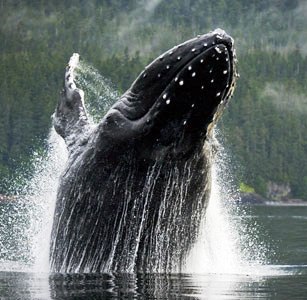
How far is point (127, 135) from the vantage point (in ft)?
47.3

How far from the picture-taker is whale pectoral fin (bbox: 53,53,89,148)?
16.4 m

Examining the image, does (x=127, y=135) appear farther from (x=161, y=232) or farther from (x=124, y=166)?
(x=161, y=232)

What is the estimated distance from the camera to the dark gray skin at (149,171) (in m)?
13.8

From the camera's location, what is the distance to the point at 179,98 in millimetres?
13859

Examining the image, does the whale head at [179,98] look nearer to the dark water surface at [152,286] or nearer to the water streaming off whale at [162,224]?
the water streaming off whale at [162,224]

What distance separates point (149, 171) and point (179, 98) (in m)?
1.20

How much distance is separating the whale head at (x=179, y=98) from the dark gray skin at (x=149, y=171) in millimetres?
13

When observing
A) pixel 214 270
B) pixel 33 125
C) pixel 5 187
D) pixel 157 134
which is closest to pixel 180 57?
pixel 157 134

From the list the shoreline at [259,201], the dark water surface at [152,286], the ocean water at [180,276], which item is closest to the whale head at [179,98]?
the ocean water at [180,276]

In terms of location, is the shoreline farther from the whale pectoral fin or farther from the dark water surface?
the dark water surface

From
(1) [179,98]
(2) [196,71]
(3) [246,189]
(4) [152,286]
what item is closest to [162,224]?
(4) [152,286]

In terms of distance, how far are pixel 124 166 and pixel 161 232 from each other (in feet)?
3.62

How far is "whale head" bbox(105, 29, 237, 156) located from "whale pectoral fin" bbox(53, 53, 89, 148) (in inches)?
73.1

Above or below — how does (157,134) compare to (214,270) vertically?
above
